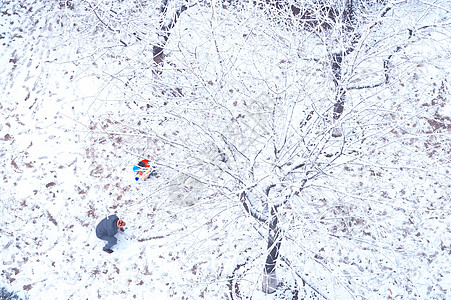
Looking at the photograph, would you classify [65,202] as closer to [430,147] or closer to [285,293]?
[285,293]

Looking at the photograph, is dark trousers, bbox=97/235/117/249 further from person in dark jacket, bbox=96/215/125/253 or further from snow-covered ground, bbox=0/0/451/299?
snow-covered ground, bbox=0/0/451/299

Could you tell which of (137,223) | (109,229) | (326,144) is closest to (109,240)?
(109,229)

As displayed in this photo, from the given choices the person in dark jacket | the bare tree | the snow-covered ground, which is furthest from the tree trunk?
the person in dark jacket

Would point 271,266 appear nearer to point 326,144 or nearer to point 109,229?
point 326,144

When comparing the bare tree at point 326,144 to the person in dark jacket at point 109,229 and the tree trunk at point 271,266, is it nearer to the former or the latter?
the tree trunk at point 271,266

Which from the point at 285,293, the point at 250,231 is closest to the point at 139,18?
the point at 250,231

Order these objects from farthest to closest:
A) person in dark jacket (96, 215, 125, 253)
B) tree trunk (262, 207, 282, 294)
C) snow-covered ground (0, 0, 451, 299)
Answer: snow-covered ground (0, 0, 451, 299) → person in dark jacket (96, 215, 125, 253) → tree trunk (262, 207, 282, 294)
